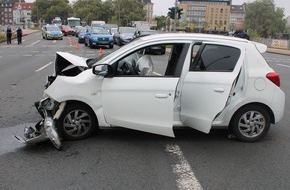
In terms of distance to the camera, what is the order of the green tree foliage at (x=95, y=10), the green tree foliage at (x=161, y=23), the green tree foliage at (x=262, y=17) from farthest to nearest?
the green tree foliage at (x=262, y=17) < the green tree foliage at (x=95, y=10) < the green tree foliage at (x=161, y=23)

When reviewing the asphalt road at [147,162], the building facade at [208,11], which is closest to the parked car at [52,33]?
the asphalt road at [147,162]

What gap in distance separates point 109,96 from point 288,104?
5.22 meters

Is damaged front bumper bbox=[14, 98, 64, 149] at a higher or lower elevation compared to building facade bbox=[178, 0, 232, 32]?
lower

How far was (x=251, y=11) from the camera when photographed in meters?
123

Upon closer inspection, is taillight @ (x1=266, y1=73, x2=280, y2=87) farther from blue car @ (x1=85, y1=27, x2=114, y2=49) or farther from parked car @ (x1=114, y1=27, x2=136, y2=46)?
parked car @ (x1=114, y1=27, x2=136, y2=46)

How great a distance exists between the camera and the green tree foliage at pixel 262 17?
12212 cm

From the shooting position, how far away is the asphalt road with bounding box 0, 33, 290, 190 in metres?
4.21

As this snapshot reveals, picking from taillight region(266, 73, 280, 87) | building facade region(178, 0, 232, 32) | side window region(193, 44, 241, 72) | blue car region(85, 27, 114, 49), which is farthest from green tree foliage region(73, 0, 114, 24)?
taillight region(266, 73, 280, 87)

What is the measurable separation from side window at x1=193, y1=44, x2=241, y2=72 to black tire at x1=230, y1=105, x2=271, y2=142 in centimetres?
70

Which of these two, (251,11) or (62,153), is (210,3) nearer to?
(251,11)

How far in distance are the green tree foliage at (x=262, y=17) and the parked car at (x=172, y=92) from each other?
399 feet

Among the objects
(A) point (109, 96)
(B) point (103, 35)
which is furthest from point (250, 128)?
(B) point (103, 35)

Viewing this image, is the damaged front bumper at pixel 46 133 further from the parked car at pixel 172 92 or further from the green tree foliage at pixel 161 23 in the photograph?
the green tree foliage at pixel 161 23

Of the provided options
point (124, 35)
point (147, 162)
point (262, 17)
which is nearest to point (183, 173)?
point (147, 162)
